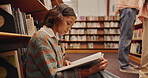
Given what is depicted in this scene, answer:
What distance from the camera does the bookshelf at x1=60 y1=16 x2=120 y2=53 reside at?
442 cm

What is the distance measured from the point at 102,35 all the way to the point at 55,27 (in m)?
3.85

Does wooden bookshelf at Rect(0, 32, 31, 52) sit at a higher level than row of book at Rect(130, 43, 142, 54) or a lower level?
higher

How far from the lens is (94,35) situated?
450cm

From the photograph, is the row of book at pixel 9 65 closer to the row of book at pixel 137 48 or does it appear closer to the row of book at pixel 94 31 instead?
the row of book at pixel 137 48

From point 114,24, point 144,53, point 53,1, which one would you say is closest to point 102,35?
point 114,24

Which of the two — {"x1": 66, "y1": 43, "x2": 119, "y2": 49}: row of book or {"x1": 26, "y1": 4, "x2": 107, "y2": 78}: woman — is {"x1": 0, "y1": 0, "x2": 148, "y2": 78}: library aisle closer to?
{"x1": 26, "y1": 4, "x2": 107, "y2": 78}: woman

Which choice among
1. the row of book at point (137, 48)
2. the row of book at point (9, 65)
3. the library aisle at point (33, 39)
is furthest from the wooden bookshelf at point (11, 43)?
the row of book at point (137, 48)

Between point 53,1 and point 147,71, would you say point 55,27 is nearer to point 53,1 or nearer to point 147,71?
point 147,71

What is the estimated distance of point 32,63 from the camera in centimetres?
69

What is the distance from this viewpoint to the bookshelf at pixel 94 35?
14.5 ft

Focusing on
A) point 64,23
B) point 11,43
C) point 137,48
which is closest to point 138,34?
point 137,48

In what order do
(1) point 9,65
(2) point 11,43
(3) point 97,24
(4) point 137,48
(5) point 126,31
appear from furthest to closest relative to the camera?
1. (3) point 97,24
2. (4) point 137,48
3. (5) point 126,31
4. (2) point 11,43
5. (1) point 9,65

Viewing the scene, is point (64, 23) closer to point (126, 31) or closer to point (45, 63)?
point (45, 63)

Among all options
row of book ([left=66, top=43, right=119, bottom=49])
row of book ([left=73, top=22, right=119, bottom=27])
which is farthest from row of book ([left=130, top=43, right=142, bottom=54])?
row of book ([left=73, top=22, right=119, bottom=27])
